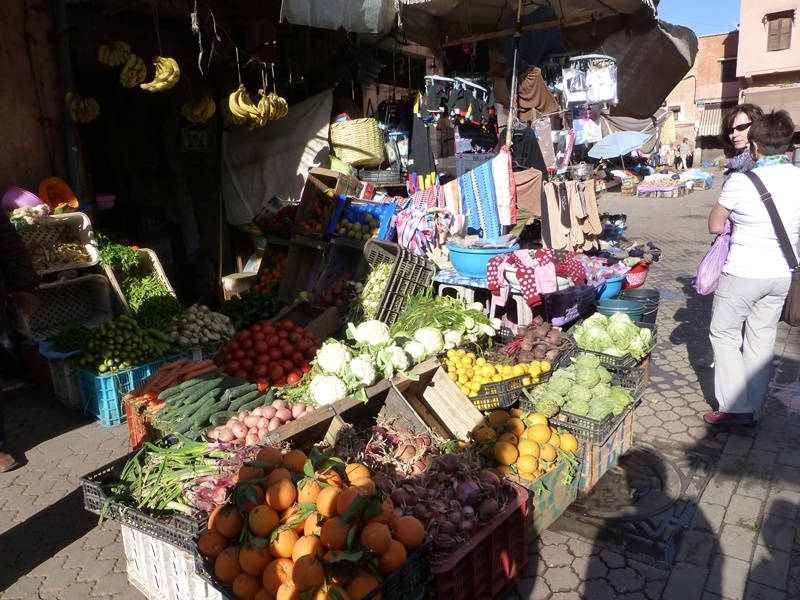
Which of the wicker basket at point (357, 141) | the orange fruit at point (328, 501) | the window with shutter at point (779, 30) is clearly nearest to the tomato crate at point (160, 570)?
the orange fruit at point (328, 501)

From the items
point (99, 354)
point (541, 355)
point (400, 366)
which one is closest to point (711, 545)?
point (541, 355)

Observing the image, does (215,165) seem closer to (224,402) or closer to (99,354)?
(99,354)

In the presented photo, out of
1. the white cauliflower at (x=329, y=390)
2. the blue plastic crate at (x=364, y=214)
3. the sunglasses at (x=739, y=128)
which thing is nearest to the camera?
the white cauliflower at (x=329, y=390)

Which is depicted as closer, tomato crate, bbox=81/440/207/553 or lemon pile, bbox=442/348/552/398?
tomato crate, bbox=81/440/207/553

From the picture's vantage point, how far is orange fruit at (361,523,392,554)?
2.19 m

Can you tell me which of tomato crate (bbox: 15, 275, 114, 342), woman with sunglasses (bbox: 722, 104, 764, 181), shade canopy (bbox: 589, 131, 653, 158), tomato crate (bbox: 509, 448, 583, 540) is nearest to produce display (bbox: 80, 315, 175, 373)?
tomato crate (bbox: 15, 275, 114, 342)

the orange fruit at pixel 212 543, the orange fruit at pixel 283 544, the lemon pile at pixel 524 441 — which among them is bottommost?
the lemon pile at pixel 524 441

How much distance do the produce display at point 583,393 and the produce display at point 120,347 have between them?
3.33 m

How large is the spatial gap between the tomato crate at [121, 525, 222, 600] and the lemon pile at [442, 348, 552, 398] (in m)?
2.14

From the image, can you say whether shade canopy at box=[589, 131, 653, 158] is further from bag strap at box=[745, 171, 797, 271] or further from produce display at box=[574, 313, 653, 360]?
bag strap at box=[745, 171, 797, 271]

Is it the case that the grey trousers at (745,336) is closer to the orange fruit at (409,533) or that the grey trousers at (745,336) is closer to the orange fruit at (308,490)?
the orange fruit at (409,533)

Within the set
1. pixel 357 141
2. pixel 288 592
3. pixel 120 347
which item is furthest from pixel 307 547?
pixel 357 141

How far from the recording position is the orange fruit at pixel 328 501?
2.32 m

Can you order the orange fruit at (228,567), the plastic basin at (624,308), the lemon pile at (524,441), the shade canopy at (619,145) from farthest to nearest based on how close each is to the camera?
the shade canopy at (619,145)
the plastic basin at (624,308)
the lemon pile at (524,441)
the orange fruit at (228,567)
